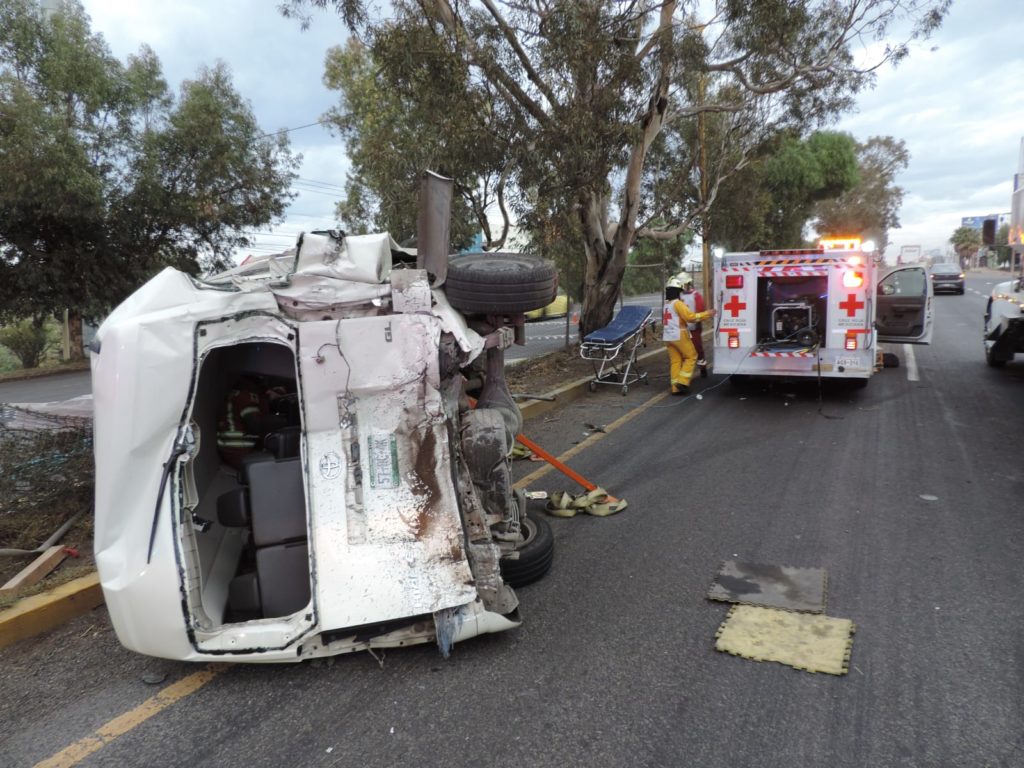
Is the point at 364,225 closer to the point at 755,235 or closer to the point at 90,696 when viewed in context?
the point at 755,235

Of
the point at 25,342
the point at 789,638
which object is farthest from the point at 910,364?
the point at 25,342

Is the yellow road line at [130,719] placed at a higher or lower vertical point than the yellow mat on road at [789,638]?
lower

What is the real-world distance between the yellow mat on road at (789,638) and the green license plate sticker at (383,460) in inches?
70.6

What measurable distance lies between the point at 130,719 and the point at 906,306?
1186cm

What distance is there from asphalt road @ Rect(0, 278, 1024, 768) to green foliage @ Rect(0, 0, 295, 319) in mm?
14837

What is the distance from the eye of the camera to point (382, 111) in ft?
50.4

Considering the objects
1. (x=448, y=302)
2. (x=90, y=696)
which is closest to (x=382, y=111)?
(x=448, y=302)

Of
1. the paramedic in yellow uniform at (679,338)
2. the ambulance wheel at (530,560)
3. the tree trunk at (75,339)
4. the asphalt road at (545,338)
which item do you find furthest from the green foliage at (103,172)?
the ambulance wheel at (530,560)

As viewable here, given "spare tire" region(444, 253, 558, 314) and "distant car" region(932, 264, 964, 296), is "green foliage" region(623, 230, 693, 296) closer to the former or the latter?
"distant car" region(932, 264, 964, 296)

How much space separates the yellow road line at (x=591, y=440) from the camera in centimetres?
612

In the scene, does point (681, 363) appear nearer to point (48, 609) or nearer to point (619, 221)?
point (619, 221)

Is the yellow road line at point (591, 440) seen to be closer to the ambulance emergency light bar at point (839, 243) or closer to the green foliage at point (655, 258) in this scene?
the ambulance emergency light bar at point (839, 243)

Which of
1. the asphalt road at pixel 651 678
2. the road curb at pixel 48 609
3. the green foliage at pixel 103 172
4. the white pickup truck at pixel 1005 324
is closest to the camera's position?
the asphalt road at pixel 651 678

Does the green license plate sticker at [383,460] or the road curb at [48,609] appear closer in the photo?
the green license plate sticker at [383,460]
